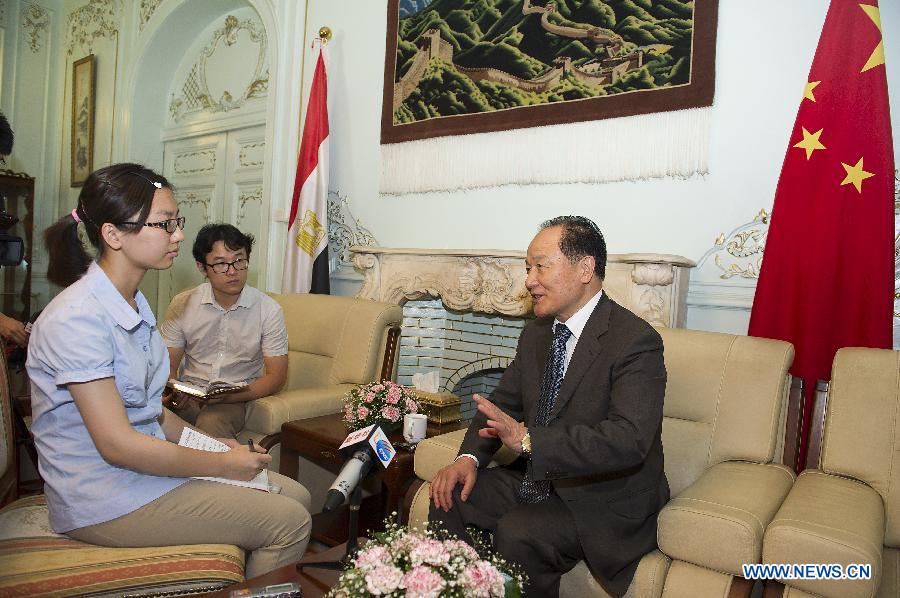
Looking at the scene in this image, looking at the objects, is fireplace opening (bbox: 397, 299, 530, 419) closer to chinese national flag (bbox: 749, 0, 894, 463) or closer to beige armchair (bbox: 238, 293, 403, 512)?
beige armchair (bbox: 238, 293, 403, 512)

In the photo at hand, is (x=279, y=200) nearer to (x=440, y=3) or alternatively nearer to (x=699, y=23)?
(x=440, y=3)

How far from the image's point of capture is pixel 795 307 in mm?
2271

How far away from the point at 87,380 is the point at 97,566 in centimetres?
41

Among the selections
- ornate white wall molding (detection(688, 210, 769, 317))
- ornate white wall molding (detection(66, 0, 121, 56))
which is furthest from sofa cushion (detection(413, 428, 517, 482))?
ornate white wall molding (detection(66, 0, 121, 56))

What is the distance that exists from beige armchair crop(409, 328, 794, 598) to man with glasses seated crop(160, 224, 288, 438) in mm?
1003

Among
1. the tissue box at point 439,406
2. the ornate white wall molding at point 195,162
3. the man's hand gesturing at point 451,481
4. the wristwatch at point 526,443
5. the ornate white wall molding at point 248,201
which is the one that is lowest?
the man's hand gesturing at point 451,481

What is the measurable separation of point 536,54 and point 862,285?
1.82m

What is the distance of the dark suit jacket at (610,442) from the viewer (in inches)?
61.1

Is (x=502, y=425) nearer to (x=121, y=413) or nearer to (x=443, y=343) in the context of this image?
(x=121, y=413)

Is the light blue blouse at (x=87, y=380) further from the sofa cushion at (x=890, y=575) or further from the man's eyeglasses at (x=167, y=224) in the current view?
the sofa cushion at (x=890, y=575)

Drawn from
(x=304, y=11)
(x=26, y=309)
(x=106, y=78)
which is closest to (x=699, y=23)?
(x=304, y=11)

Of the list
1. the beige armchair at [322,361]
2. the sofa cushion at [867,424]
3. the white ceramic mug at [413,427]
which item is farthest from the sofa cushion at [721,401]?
the beige armchair at [322,361]

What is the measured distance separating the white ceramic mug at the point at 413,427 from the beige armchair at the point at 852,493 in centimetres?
125

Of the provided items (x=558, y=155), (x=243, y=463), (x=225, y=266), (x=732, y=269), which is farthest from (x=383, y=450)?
(x=558, y=155)
